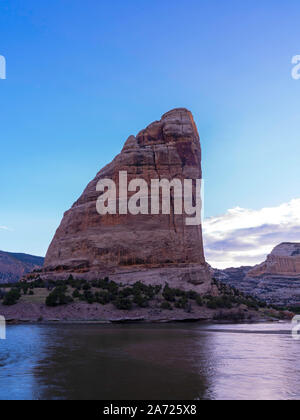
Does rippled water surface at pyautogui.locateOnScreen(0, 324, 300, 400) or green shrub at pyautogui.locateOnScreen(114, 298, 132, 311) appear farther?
green shrub at pyautogui.locateOnScreen(114, 298, 132, 311)

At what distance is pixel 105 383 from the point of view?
10570 mm

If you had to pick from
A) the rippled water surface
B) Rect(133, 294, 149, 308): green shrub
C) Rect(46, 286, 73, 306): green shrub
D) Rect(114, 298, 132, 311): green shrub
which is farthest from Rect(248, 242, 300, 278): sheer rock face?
the rippled water surface

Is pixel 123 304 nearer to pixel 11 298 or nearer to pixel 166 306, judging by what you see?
pixel 166 306

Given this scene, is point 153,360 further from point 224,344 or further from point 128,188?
point 128,188

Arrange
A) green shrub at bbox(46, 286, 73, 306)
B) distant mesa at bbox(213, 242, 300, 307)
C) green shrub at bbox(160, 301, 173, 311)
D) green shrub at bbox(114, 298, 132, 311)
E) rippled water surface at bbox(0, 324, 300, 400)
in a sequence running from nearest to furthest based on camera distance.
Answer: rippled water surface at bbox(0, 324, 300, 400)
green shrub at bbox(46, 286, 73, 306)
green shrub at bbox(114, 298, 132, 311)
green shrub at bbox(160, 301, 173, 311)
distant mesa at bbox(213, 242, 300, 307)

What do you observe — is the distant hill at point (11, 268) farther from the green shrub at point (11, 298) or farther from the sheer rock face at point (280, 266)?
the green shrub at point (11, 298)

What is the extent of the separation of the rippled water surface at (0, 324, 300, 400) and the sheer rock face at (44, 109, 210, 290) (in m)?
31.3

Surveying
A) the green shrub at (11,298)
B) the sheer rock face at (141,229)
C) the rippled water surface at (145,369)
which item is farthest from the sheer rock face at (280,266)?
the rippled water surface at (145,369)

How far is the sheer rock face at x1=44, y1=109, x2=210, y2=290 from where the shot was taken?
176 ft

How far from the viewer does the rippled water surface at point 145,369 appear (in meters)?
9.55

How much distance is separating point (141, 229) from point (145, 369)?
43362 millimetres

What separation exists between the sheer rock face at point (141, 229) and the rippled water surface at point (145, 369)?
31.3 meters

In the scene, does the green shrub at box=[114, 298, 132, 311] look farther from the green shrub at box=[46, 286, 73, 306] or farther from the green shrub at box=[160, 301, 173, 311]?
the green shrub at box=[46, 286, 73, 306]

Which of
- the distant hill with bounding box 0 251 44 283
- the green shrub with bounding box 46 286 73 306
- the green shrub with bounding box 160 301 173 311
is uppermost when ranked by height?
the distant hill with bounding box 0 251 44 283
